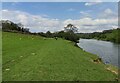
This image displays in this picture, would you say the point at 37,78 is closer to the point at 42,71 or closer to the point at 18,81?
the point at 18,81

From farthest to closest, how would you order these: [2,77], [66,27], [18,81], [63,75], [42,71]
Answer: [66,27] → [42,71] → [63,75] → [2,77] → [18,81]

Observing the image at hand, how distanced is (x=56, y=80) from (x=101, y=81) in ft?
7.15

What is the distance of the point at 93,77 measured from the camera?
11.1 m

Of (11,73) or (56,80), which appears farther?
(11,73)

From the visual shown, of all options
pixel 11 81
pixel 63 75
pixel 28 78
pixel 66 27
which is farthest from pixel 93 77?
pixel 66 27

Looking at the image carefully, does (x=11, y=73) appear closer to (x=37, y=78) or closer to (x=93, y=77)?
(x=37, y=78)

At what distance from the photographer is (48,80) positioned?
987 centimetres

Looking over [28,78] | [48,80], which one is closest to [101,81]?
[48,80]

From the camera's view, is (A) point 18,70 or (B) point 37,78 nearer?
(B) point 37,78

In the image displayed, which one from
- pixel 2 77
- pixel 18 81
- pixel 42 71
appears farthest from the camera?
pixel 42 71

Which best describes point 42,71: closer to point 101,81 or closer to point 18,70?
point 18,70

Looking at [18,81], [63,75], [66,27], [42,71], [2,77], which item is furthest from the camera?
[66,27]

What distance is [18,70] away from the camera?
11.8 meters

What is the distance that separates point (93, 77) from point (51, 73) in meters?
2.13
